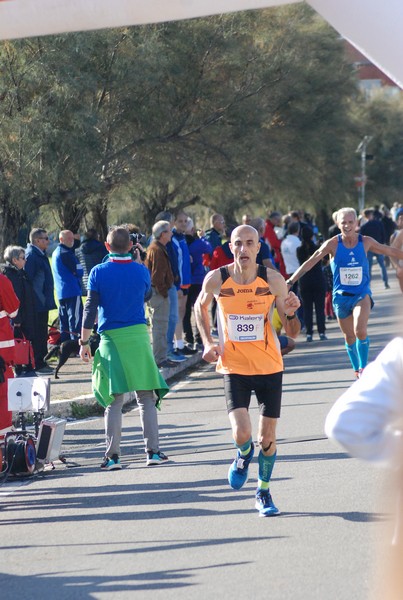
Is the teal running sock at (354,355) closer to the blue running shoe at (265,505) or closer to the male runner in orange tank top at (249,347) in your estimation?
the male runner in orange tank top at (249,347)

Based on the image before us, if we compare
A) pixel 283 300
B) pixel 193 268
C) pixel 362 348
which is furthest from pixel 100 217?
pixel 283 300

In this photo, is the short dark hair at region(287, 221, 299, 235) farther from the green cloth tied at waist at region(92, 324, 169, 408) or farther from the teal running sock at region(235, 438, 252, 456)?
the teal running sock at region(235, 438, 252, 456)

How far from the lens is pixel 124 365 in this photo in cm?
1004

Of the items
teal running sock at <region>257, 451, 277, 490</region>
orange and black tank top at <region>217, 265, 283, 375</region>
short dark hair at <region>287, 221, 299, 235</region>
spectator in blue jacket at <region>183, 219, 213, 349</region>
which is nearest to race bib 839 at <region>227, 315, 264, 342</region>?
orange and black tank top at <region>217, 265, 283, 375</region>

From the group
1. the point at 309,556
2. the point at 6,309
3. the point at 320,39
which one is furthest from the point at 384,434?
the point at 320,39

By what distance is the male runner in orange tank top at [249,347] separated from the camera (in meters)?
7.96

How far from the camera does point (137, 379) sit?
10.0 meters

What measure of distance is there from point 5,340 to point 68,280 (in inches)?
314

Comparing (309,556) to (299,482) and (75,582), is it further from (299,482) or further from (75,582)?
(299,482)

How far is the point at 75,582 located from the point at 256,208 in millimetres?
45572

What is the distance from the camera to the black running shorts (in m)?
7.99

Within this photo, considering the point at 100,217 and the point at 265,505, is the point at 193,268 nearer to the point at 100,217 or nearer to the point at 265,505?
the point at 265,505

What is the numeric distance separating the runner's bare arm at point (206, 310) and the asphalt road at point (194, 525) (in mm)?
1117

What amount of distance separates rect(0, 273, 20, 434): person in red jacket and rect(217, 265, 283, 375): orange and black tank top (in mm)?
2253
